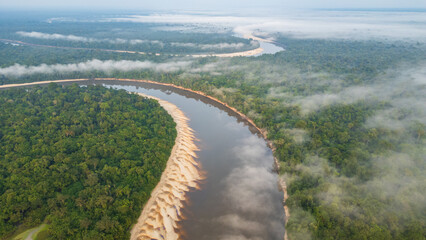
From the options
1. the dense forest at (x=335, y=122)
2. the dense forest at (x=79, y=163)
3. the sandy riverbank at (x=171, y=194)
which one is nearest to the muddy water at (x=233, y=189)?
the sandy riverbank at (x=171, y=194)

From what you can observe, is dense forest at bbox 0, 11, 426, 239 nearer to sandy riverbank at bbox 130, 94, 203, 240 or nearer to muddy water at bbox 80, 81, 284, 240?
muddy water at bbox 80, 81, 284, 240

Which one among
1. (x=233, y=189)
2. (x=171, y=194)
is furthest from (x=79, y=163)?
(x=233, y=189)

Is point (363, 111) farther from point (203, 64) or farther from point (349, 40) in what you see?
point (349, 40)

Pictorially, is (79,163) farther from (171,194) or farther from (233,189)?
(233,189)

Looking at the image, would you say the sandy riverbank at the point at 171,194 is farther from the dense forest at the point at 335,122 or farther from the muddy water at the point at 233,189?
the dense forest at the point at 335,122

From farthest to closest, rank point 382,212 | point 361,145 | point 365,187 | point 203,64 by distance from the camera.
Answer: point 203,64
point 361,145
point 365,187
point 382,212

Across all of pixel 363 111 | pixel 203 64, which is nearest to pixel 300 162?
pixel 363 111

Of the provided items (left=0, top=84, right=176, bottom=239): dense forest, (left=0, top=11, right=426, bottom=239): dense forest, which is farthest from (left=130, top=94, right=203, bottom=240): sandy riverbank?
(left=0, top=11, right=426, bottom=239): dense forest
